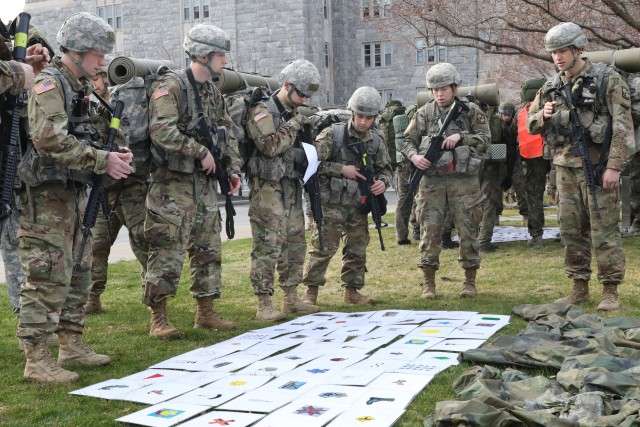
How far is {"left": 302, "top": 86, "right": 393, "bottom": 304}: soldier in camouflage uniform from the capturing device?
25.3ft

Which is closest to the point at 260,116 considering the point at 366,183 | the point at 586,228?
the point at 366,183

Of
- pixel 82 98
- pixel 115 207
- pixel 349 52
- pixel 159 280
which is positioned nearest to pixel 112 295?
pixel 115 207

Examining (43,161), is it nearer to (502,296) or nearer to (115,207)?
(115,207)

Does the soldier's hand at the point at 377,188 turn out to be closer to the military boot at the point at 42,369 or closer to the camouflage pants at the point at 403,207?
the military boot at the point at 42,369

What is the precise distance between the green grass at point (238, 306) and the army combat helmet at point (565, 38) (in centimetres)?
237

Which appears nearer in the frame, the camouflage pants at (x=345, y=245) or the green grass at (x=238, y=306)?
the green grass at (x=238, y=306)

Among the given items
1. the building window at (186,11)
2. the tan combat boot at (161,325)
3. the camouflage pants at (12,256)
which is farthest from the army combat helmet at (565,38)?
the building window at (186,11)

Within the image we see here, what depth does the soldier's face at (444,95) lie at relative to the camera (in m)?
7.86

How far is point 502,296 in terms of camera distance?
8.12m

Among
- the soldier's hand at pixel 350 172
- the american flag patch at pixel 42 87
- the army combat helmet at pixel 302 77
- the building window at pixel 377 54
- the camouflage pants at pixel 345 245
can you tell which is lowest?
the camouflage pants at pixel 345 245

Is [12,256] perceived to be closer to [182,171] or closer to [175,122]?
[182,171]

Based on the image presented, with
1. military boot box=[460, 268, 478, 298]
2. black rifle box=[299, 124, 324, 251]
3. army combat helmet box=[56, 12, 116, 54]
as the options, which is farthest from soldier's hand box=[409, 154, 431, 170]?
army combat helmet box=[56, 12, 116, 54]

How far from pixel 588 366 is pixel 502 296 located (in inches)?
132

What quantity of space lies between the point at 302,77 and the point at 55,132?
2685 millimetres
